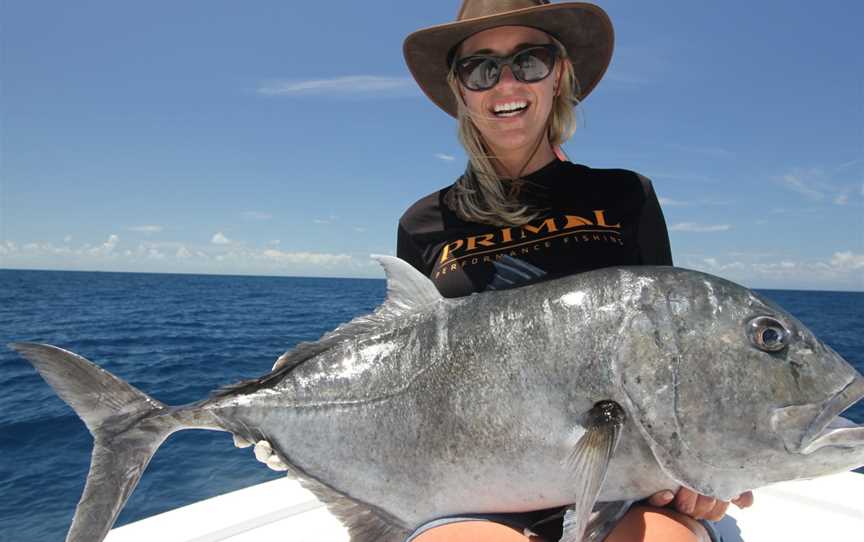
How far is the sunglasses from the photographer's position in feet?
9.13

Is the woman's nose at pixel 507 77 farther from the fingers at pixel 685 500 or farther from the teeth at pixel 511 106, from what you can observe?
the fingers at pixel 685 500

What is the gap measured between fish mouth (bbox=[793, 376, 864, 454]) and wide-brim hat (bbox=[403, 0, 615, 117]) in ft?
7.01

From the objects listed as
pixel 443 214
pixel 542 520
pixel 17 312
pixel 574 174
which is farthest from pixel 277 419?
pixel 17 312

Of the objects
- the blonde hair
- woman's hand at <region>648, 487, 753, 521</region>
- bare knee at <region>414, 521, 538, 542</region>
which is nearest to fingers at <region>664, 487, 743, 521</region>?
woman's hand at <region>648, 487, 753, 521</region>

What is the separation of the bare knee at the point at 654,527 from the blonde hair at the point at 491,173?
148 cm

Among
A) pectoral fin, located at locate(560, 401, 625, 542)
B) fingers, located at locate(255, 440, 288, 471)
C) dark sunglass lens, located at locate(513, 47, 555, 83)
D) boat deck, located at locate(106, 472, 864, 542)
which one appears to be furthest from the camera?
boat deck, located at locate(106, 472, 864, 542)

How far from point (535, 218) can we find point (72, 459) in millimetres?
8339

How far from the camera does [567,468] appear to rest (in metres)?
1.87

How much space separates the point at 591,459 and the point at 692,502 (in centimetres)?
61

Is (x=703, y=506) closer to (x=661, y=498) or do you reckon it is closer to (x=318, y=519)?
(x=661, y=498)

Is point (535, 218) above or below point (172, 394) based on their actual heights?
above

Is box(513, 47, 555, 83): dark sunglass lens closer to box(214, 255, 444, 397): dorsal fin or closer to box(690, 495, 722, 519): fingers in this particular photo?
box(214, 255, 444, 397): dorsal fin

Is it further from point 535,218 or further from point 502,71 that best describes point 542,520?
point 502,71

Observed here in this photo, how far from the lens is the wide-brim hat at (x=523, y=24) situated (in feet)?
9.02
